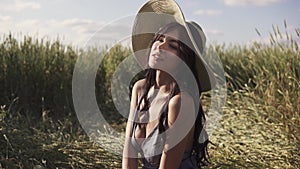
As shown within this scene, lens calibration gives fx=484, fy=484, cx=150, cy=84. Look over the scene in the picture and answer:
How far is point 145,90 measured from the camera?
2104 mm

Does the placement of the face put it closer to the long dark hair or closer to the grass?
the long dark hair

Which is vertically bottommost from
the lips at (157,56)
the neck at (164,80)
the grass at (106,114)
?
the grass at (106,114)

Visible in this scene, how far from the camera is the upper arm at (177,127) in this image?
6.18 feet

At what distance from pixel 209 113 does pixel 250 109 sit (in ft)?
2.18

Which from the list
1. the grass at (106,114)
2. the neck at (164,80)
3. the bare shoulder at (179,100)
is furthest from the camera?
the grass at (106,114)

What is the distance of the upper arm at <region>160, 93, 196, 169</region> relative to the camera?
6.18ft

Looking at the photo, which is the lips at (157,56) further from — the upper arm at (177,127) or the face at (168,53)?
the upper arm at (177,127)

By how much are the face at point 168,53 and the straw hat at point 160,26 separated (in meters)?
0.06

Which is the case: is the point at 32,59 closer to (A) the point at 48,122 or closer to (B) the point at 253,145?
(A) the point at 48,122

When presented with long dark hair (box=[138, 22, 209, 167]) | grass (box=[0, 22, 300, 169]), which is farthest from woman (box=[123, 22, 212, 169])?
grass (box=[0, 22, 300, 169])

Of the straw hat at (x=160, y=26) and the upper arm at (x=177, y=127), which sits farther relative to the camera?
the straw hat at (x=160, y=26)

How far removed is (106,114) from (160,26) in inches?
170

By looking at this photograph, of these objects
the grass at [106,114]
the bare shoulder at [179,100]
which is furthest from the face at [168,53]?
the grass at [106,114]

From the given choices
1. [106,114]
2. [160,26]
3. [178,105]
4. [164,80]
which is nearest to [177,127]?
[178,105]
